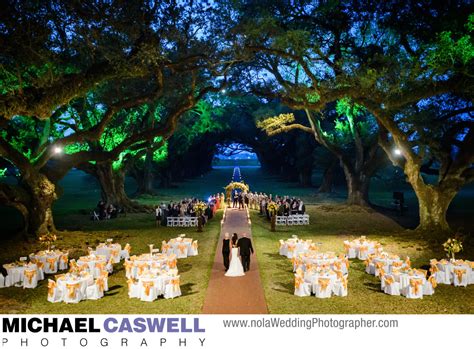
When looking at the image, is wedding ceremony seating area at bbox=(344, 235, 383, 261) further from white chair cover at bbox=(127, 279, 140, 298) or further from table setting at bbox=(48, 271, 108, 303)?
table setting at bbox=(48, 271, 108, 303)

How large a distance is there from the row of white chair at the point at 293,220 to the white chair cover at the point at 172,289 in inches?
556

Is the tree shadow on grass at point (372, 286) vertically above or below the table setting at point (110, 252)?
below

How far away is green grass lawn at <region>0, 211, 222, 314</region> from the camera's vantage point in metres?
10.9

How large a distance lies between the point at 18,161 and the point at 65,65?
502 centimetres

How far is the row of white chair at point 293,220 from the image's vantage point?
25.3m

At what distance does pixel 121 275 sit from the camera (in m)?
14.4

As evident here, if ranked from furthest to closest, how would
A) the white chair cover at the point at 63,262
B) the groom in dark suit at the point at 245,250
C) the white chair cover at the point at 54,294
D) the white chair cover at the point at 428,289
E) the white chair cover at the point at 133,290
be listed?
the white chair cover at the point at 63,262
the groom in dark suit at the point at 245,250
the white chair cover at the point at 428,289
the white chair cover at the point at 133,290
the white chair cover at the point at 54,294

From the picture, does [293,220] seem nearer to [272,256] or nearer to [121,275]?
[272,256]

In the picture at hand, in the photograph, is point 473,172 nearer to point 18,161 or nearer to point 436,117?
point 436,117

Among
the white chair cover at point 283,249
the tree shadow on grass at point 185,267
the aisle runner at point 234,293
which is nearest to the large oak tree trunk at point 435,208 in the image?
the white chair cover at point 283,249

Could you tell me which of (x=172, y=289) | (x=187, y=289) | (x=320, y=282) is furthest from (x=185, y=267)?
(x=320, y=282)

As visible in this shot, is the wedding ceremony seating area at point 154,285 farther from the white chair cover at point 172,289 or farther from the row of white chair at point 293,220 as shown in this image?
the row of white chair at point 293,220

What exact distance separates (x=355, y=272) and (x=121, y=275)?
766 centimetres

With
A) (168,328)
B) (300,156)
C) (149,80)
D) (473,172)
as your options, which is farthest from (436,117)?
(300,156)
